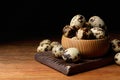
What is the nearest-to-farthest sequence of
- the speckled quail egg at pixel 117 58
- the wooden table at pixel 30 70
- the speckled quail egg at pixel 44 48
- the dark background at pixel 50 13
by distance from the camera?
the wooden table at pixel 30 70
the speckled quail egg at pixel 117 58
the speckled quail egg at pixel 44 48
the dark background at pixel 50 13

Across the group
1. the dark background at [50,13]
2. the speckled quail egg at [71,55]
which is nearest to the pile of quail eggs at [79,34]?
the speckled quail egg at [71,55]

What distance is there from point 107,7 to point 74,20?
1.14 metres

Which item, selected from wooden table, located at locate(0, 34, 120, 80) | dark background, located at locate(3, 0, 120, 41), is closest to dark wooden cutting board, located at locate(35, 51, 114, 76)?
wooden table, located at locate(0, 34, 120, 80)

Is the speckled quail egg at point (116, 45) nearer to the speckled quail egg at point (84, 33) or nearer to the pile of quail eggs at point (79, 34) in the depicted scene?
the pile of quail eggs at point (79, 34)

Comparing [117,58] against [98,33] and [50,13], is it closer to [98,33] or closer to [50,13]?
[98,33]

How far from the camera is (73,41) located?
1.24 meters

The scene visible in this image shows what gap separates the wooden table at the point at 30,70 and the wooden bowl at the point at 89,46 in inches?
2.5

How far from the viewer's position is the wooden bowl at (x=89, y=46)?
48.4 inches

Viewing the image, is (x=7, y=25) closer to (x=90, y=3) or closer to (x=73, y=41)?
(x=90, y=3)

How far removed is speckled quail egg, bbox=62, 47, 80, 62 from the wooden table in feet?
0.19

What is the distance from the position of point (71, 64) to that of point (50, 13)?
113 cm

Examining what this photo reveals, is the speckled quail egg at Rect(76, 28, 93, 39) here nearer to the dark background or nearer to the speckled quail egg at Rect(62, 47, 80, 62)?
the speckled quail egg at Rect(62, 47, 80, 62)

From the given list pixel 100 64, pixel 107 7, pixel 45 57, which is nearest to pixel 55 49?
pixel 45 57

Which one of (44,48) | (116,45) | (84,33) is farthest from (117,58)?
(44,48)
